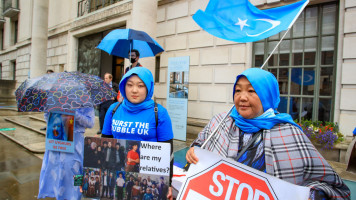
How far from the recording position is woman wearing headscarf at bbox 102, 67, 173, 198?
1961 mm

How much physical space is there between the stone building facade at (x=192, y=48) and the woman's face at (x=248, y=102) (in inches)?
186

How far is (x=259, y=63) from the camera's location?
6.23 m

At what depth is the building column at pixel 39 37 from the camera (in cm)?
1361

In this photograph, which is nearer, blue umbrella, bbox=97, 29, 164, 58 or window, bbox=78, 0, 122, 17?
blue umbrella, bbox=97, 29, 164, 58

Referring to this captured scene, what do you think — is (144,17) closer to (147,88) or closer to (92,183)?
(147,88)

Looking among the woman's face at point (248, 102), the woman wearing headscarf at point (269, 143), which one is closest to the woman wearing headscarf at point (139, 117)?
the woman wearing headscarf at point (269, 143)

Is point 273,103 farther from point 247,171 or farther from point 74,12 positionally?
point 74,12

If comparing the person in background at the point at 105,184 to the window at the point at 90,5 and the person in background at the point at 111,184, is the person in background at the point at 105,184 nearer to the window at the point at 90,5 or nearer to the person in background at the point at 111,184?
the person in background at the point at 111,184

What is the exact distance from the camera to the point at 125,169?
1598 millimetres

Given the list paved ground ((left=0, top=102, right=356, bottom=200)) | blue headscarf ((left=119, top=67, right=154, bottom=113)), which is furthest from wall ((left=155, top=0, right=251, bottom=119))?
blue headscarf ((left=119, top=67, right=154, bottom=113))

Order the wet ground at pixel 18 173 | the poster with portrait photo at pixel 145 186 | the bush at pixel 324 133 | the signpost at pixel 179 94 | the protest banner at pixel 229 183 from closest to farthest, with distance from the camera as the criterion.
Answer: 1. the protest banner at pixel 229 183
2. the poster with portrait photo at pixel 145 186
3. the wet ground at pixel 18 173
4. the bush at pixel 324 133
5. the signpost at pixel 179 94

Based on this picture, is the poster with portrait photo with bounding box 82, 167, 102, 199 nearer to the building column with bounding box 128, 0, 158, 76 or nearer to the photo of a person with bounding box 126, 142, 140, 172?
the photo of a person with bounding box 126, 142, 140, 172

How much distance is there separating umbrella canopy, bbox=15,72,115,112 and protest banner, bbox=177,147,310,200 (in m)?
1.27

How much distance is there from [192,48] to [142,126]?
18.8 ft
